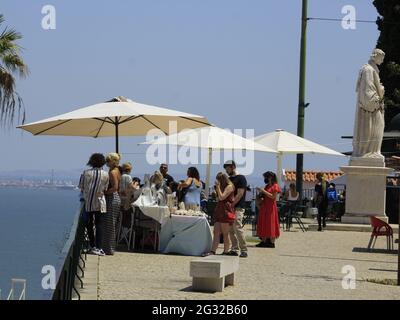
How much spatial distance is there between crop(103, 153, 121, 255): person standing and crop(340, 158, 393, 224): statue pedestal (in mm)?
11666

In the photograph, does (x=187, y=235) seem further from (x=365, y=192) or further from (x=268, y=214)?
(x=365, y=192)

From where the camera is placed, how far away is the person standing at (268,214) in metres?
20.3

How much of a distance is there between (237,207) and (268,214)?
2606 millimetres

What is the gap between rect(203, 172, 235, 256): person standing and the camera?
16.9 meters

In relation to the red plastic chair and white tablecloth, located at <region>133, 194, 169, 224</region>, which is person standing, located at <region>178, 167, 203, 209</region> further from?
the red plastic chair

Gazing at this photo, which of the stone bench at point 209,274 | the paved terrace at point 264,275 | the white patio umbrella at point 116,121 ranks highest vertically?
the white patio umbrella at point 116,121

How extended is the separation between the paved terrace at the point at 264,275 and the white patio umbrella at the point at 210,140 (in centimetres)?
267

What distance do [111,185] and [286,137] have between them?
41.3 ft

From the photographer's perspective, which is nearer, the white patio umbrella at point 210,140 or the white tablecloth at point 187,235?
the white tablecloth at point 187,235

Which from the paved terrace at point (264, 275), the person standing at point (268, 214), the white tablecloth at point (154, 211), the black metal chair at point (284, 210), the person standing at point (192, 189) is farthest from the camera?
the black metal chair at point (284, 210)

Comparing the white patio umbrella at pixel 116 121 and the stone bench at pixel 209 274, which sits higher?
the white patio umbrella at pixel 116 121

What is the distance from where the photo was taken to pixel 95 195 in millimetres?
16703

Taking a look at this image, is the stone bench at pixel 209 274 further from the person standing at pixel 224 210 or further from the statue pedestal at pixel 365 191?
the statue pedestal at pixel 365 191

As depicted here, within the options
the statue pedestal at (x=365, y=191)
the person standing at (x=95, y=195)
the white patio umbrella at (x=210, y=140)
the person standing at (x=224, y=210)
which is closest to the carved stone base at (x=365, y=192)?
the statue pedestal at (x=365, y=191)
